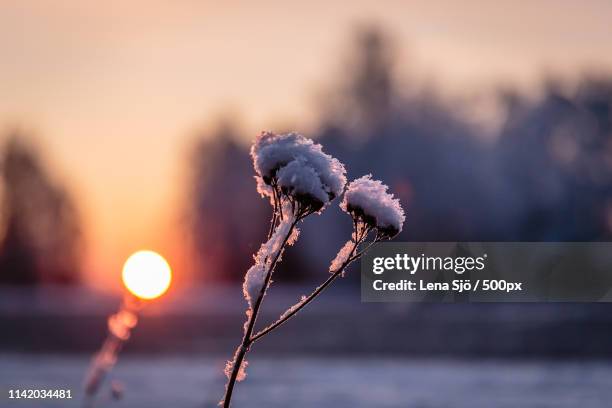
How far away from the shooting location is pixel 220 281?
73875 mm

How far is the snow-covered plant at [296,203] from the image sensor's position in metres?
2.86

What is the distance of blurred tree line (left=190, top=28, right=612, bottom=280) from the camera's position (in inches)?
2099

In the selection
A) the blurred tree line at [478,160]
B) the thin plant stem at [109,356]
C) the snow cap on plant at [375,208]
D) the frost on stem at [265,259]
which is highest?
the blurred tree line at [478,160]

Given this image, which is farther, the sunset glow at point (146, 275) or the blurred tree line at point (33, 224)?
the blurred tree line at point (33, 224)

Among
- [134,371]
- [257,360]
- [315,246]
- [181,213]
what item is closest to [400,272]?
[315,246]

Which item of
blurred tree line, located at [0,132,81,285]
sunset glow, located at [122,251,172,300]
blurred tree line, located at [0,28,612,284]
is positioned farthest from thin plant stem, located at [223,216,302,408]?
blurred tree line, located at [0,132,81,285]

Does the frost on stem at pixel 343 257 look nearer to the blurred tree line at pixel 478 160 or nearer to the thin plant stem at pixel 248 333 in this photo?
the thin plant stem at pixel 248 333

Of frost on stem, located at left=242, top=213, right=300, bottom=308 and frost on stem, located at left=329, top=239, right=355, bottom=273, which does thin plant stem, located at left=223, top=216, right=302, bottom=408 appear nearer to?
frost on stem, located at left=242, top=213, right=300, bottom=308

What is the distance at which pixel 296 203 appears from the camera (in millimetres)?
2961

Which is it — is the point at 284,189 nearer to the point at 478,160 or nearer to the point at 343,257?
the point at 343,257

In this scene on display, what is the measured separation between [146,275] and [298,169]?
11.9ft

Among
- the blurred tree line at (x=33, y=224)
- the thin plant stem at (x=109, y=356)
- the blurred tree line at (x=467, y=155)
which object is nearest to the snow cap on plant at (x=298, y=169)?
the thin plant stem at (x=109, y=356)

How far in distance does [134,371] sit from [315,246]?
116 ft

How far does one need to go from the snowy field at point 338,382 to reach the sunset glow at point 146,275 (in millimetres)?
6864
